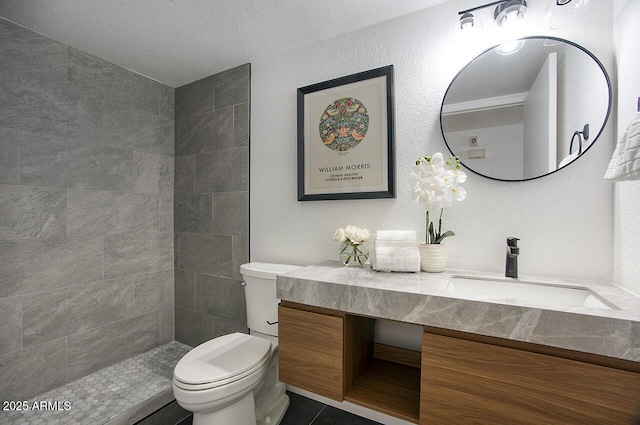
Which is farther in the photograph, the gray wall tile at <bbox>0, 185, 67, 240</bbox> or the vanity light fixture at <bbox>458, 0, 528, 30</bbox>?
the gray wall tile at <bbox>0, 185, 67, 240</bbox>

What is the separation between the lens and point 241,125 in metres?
2.10

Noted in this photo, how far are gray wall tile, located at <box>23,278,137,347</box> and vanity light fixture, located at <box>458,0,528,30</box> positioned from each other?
8.86 ft

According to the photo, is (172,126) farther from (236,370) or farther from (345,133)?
(236,370)

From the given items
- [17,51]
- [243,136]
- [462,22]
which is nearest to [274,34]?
[243,136]

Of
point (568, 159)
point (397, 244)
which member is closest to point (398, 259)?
point (397, 244)

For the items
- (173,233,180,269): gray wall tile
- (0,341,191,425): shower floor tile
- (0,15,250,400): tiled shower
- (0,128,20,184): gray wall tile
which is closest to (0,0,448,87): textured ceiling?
(0,15,250,400): tiled shower

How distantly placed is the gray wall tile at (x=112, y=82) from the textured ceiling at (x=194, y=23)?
73 millimetres

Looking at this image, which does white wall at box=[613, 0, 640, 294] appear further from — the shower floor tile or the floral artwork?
the shower floor tile

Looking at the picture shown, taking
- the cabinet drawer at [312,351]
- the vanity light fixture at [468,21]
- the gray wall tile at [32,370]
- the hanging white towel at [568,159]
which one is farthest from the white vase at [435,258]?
the gray wall tile at [32,370]

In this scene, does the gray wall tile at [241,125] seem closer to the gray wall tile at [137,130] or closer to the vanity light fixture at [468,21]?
the gray wall tile at [137,130]

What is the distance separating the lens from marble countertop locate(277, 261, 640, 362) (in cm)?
77

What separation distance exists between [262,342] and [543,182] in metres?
1.62

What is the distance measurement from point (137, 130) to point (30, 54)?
679 mm

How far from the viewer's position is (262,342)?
5.26ft
